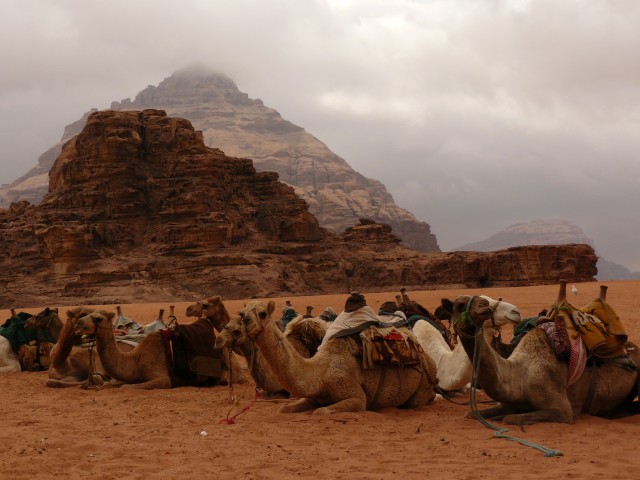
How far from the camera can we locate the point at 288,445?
22.4 feet

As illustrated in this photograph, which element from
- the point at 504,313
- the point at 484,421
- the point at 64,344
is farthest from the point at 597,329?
the point at 64,344

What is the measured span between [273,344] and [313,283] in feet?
190

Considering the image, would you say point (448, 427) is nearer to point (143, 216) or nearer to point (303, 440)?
point (303, 440)

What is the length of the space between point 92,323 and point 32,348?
4659 mm

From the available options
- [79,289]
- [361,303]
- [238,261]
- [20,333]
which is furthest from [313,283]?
[361,303]

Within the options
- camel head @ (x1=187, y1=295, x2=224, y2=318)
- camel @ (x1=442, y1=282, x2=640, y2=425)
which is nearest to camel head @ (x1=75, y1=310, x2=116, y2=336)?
camel head @ (x1=187, y1=295, x2=224, y2=318)

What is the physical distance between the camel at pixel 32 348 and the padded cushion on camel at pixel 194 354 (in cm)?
406

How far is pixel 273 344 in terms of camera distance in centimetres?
800

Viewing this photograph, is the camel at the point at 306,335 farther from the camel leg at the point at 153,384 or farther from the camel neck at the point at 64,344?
the camel neck at the point at 64,344

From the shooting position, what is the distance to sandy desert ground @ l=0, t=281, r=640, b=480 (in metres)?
5.80

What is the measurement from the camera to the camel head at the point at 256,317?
788 cm

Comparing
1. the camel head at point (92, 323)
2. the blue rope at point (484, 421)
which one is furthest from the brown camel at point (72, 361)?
the blue rope at point (484, 421)

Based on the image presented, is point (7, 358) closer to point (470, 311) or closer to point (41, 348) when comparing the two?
point (41, 348)

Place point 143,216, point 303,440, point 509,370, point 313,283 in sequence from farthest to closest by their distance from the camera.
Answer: point 143,216, point 313,283, point 509,370, point 303,440
